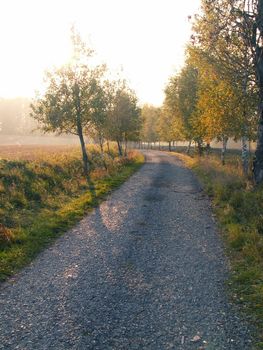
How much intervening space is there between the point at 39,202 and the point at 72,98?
42.1 ft

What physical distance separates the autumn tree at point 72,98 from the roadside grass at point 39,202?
3.69m

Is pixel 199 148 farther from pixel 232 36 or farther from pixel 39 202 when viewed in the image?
pixel 39 202

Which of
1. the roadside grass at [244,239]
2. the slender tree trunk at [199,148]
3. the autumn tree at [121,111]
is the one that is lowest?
the roadside grass at [244,239]

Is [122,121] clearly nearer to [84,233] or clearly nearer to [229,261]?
[84,233]

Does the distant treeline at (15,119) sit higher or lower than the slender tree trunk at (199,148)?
higher

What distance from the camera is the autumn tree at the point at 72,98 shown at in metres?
26.8

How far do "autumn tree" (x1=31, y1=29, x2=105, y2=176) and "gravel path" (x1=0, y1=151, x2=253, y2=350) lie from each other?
15362mm

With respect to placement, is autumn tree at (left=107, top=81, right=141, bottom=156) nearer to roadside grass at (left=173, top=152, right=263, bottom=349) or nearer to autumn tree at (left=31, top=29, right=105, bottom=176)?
autumn tree at (left=31, top=29, right=105, bottom=176)

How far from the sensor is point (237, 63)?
720 inches

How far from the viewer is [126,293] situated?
26.3 feet

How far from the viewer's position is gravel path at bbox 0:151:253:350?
247 inches

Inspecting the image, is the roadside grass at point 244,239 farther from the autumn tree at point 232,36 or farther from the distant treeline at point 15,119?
the distant treeline at point 15,119

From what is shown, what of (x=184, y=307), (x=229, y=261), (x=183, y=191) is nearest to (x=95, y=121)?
(x=183, y=191)

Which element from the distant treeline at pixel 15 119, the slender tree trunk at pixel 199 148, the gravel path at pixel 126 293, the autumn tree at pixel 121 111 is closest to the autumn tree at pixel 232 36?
the gravel path at pixel 126 293
